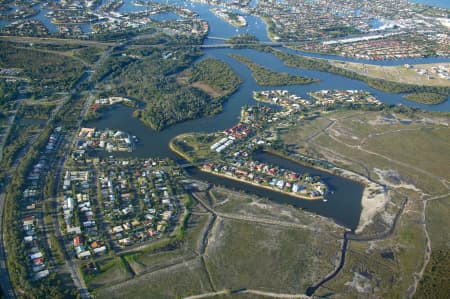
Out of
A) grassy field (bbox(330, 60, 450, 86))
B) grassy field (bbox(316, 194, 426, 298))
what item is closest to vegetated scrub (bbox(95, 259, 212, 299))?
grassy field (bbox(316, 194, 426, 298))

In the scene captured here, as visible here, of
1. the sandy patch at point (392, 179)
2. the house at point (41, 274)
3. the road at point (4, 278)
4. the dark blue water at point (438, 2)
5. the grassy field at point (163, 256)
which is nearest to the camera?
the road at point (4, 278)

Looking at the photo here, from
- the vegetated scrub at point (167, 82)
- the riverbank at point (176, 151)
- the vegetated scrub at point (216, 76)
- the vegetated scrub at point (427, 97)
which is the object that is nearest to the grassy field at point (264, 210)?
the riverbank at point (176, 151)

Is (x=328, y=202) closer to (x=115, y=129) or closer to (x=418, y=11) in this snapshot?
(x=115, y=129)

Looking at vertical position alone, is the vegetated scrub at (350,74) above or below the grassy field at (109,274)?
above

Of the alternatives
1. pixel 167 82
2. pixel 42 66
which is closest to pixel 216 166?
pixel 167 82

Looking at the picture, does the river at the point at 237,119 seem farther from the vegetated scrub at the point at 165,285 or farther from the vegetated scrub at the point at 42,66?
the vegetated scrub at the point at 165,285

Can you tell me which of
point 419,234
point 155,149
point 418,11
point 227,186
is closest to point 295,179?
point 227,186

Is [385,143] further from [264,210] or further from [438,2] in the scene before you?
[438,2]
